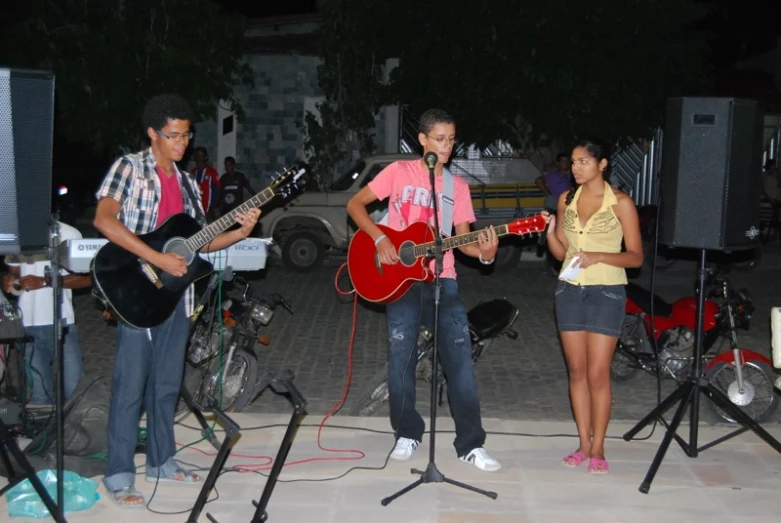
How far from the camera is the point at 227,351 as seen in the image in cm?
734

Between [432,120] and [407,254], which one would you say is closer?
[432,120]

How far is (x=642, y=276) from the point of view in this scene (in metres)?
15.4

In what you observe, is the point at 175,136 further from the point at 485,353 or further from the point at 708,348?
the point at 485,353

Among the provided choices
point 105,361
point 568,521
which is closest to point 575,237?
point 568,521

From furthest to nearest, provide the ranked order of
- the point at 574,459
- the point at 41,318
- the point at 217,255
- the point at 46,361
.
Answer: the point at 46,361 → the point at 41,318 → the point at 217,255 → the point at 574,459

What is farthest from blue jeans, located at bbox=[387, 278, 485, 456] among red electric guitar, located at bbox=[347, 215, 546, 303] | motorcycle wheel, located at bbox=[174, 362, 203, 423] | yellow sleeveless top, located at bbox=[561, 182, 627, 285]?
motorcycle wheel, located at bbox=[174, 362, 203, 423]

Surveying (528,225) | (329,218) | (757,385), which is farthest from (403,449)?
(329,218)

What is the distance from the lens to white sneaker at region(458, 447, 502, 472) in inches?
228

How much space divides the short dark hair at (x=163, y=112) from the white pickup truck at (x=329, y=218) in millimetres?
10001

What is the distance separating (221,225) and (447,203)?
4.65ft

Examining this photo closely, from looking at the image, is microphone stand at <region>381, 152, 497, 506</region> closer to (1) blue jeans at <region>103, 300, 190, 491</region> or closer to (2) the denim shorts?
(2) the denim shorts

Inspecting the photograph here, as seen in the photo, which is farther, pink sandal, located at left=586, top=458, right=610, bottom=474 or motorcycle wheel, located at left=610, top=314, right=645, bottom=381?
motorcycle wheel, located at left=610, top=314, right=645, bottom=381

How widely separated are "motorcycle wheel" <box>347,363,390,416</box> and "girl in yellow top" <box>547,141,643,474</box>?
5.74ft

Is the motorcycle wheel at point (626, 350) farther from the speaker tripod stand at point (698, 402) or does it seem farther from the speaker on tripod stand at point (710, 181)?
the speaker on tripod stand at point (710, 181)
